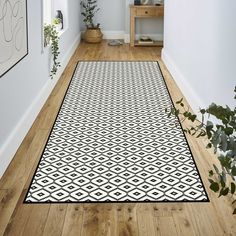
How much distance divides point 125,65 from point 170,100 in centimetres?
181

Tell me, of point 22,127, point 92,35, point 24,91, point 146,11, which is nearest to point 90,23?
point 92,35

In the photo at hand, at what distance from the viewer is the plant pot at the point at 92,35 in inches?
320

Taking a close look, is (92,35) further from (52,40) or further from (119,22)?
(52,40)

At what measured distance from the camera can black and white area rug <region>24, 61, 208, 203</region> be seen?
2707 millimetres

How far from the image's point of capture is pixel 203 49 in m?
3.86

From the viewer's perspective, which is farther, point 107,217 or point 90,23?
point 90,23

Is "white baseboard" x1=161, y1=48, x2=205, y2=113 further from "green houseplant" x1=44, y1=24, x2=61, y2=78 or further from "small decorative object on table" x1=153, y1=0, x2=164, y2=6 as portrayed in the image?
"small decorative object on table" x1=153, y1=0, x2=164, y2=6

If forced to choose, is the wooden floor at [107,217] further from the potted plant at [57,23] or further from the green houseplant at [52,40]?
the potted plant at [57,23]

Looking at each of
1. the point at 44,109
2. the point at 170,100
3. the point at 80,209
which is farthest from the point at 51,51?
the point at 80,209

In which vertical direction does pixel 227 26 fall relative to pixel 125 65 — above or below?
above

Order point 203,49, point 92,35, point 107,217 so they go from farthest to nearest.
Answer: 1. point 92,35
2. point 203,49
3. point 107,217

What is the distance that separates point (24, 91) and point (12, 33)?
60 centimetres

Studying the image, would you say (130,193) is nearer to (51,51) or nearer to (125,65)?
(51,51)

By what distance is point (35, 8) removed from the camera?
4.03 m
